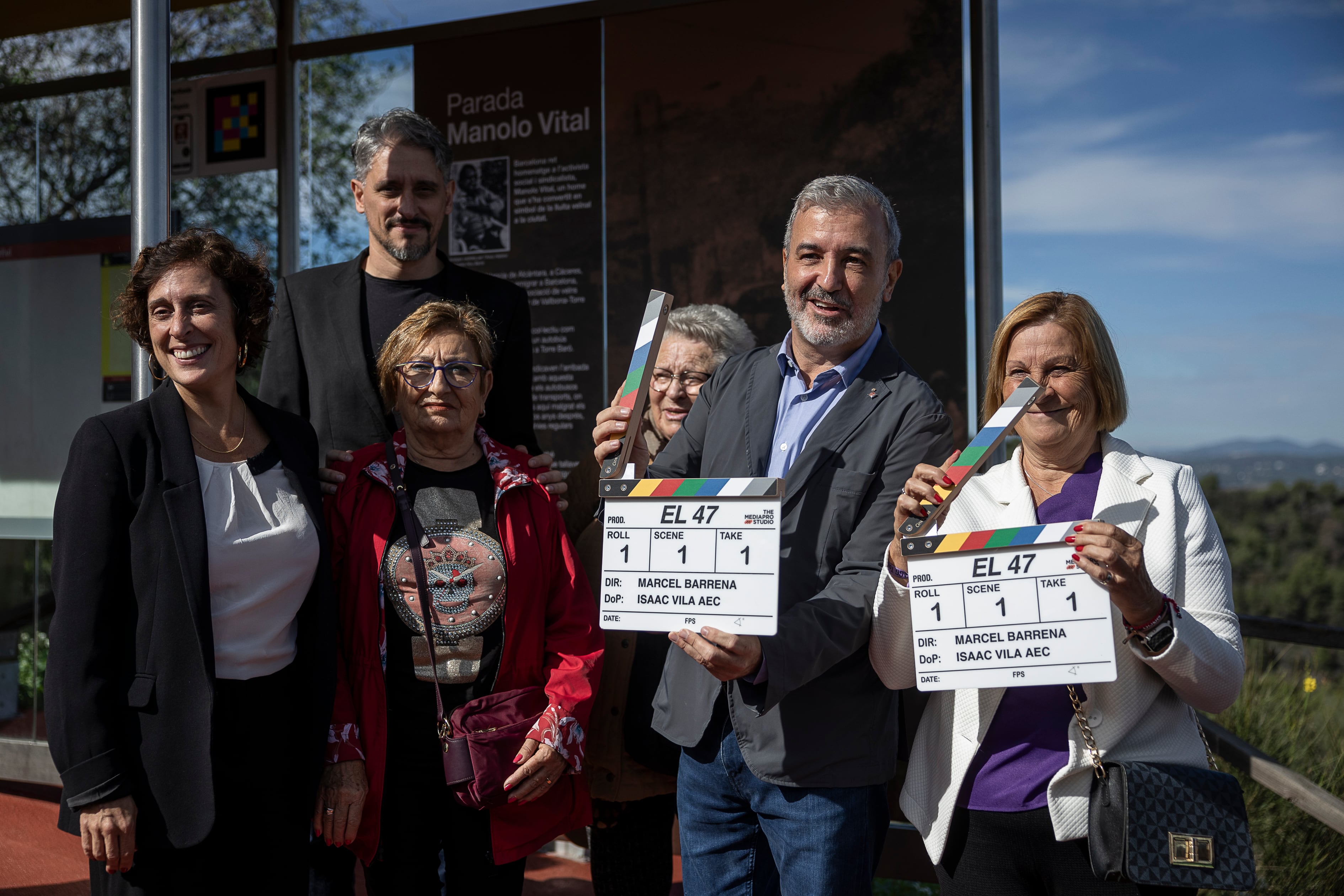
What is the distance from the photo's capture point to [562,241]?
15.6 ft

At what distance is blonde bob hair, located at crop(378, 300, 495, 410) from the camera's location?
2.76 metres

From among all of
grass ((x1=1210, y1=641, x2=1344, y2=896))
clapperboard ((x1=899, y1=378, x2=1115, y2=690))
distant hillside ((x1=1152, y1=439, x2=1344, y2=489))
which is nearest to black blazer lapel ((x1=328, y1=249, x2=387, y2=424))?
clapperboard ((x1=899, y1=378, x2=1115, y2=690))

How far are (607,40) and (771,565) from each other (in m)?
3.40

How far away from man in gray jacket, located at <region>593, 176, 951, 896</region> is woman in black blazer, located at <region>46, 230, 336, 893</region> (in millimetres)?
862

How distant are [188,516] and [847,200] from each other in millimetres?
1691

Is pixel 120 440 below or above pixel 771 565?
above

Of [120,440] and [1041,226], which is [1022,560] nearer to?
[120,440]

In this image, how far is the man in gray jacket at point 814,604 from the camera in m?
2.17

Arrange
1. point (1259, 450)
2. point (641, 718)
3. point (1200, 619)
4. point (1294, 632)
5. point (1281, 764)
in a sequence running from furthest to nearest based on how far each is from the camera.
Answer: point (1259, 450), point (1294, 632), point (1281, 764), point (641, 718), point (1200, 619)

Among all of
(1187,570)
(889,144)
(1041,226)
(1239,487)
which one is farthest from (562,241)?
(1239,487)

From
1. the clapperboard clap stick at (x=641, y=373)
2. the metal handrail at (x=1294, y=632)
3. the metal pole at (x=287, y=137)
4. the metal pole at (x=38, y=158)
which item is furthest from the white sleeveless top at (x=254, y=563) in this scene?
the metal pole at (x=38, y=158)

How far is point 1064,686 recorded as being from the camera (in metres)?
2.12

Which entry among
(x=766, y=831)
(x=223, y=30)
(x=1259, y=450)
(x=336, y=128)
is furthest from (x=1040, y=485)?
(x=1259, y=450)

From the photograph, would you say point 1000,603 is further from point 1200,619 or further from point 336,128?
point 336,128
